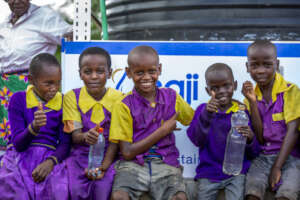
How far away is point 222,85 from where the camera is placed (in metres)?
3.23

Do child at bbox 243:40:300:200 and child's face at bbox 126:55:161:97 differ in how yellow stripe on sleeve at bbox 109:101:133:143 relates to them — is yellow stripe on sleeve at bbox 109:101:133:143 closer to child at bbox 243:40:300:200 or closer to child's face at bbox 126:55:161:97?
child's face at bbox 126:55:161:97

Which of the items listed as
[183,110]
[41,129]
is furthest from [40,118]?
[183,110]

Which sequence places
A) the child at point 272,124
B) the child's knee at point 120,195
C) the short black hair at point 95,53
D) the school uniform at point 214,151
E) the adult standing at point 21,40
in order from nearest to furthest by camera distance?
the child's knee at point 120,195
the child at point 272,124
the school uniform at point 214,151
the short black hair at point 95,53
the adult standing at point 21,40

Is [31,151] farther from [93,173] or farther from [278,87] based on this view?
[278,87]

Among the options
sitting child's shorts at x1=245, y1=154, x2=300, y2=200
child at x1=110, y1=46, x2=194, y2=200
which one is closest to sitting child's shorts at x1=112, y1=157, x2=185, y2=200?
child at x1=110, y1=46, x2=194, y2=200

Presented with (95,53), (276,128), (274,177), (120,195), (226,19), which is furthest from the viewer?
(226,19)

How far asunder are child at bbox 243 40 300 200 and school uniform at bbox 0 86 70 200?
141 centimetres

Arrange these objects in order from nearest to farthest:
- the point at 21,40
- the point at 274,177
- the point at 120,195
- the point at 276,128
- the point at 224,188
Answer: the point at 120,195 → the point at 274,177 → the point at 224,188 → the point at 276,128 → the point at 21,40

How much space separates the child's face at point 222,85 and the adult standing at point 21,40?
7.35 ft

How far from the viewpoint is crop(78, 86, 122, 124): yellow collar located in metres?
3.29

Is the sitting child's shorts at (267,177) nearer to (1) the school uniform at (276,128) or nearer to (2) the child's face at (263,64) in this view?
(1) the school uniform at (276,128)

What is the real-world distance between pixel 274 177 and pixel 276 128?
1.35 ft

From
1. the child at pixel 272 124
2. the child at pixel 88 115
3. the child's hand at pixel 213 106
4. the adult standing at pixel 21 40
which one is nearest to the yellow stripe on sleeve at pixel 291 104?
the child at pixel 272 124

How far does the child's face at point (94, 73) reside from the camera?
10.9 feet
